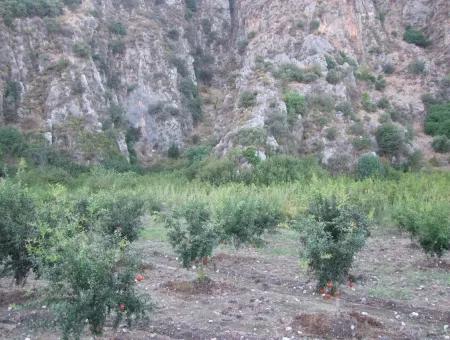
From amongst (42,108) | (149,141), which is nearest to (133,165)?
(149,141)

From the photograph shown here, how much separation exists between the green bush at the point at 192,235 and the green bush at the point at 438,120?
30078mm

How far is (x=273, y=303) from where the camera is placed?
8344 mm

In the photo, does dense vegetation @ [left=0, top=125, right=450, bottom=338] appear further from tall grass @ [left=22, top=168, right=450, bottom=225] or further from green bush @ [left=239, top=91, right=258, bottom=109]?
green bush @ [left=239, top=91, right=258, bottom=109]

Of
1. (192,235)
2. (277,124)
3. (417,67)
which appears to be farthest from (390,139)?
(192,235)

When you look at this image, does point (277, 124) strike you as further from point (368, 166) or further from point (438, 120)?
point (438, 120)

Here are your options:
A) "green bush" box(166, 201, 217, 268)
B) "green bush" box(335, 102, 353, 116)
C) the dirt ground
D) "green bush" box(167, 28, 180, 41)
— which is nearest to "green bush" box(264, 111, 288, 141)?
"green bush" box(335, 102, 353, 116)

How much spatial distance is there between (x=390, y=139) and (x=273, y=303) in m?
26.9

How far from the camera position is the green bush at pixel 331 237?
786 centimetres

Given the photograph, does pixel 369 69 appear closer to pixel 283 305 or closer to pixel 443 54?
pixel 443 54

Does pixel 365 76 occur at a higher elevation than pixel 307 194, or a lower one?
higher

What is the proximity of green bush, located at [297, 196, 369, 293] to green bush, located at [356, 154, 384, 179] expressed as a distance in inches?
900

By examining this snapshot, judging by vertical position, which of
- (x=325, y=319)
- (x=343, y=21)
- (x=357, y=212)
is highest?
(x=343, y=21)

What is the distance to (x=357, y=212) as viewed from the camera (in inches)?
336

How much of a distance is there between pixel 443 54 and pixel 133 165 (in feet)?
79.0
